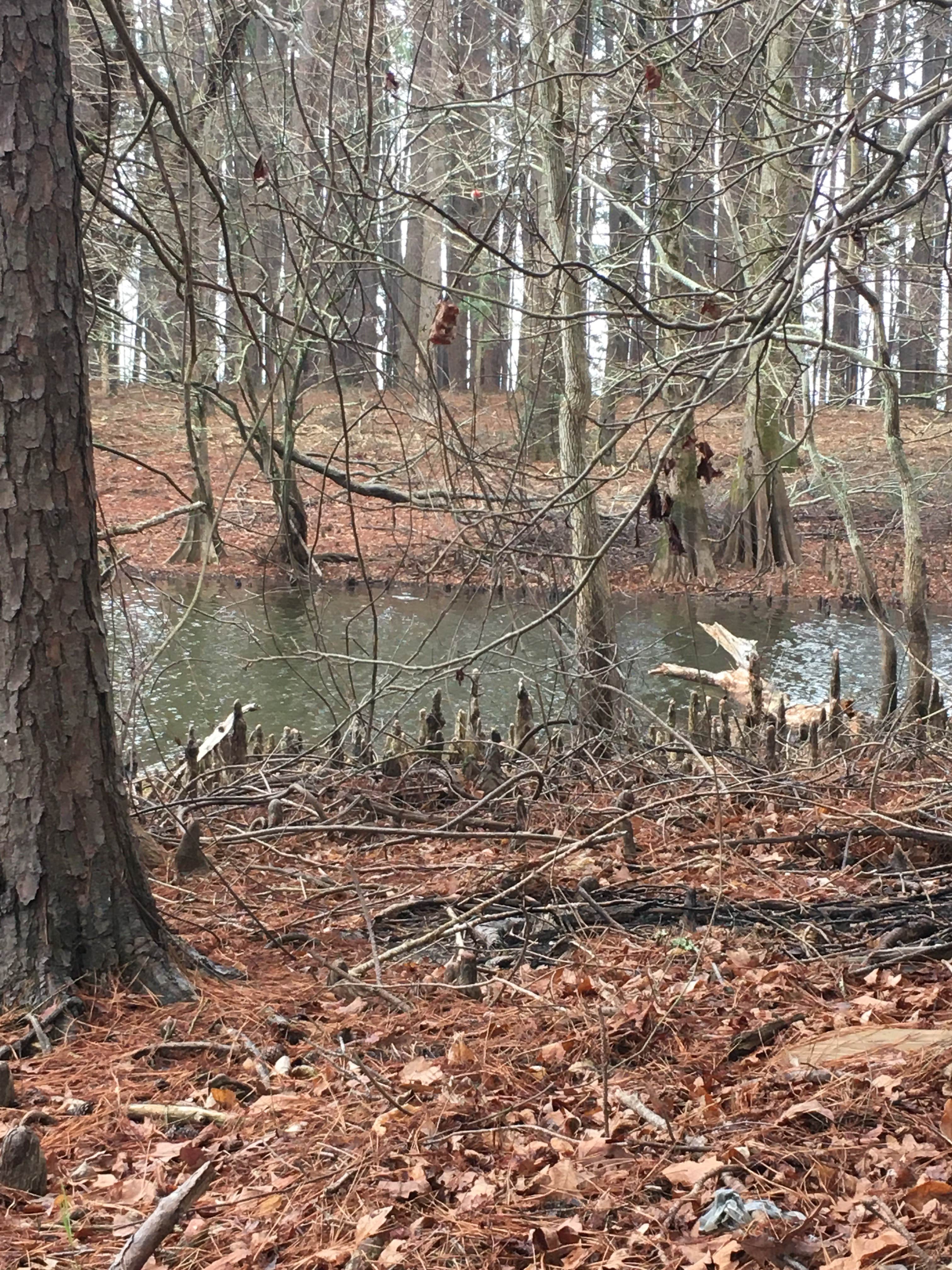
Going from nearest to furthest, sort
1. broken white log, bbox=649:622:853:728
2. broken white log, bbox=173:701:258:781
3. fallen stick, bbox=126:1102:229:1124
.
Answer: fallen stick, bbox=126:1102:229:1124
broken white log, bbox=173:701:258:781
broken white log, bbox=649:622:853:728

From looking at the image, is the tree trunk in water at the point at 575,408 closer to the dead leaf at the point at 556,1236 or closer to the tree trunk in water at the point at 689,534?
the dead leaf at the point at 556,1236

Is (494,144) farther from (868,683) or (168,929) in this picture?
(168,929)

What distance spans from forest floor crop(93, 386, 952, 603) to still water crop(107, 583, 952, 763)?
892 mm

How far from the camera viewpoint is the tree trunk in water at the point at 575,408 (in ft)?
27.4

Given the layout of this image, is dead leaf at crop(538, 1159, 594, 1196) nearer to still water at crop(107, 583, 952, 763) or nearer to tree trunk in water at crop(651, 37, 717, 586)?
tree trunk in water at crop(651, 37, 717, 586)

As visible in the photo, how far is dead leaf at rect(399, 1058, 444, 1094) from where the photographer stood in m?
Result: 2.82

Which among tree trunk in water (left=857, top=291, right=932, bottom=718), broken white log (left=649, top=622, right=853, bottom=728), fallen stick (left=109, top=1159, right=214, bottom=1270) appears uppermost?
tree trunk in water (left=857, top=291, right=932, bottom=718)

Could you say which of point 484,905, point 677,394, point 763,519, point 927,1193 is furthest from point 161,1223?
point 763,519

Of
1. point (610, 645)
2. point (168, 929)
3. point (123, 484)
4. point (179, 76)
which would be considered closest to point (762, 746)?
point (610, 645)

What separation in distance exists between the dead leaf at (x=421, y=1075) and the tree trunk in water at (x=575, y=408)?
4829 mm

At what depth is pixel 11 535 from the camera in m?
3.09

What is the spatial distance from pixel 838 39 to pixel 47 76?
923cm

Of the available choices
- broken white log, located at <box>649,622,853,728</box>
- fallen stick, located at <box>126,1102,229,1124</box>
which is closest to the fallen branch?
fallen stick, located at <box>126,1102,229,1124</box>

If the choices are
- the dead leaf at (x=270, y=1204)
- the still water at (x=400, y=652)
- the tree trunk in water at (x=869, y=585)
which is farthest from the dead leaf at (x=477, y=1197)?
the tree trunk in water at (x=869, y=585)
